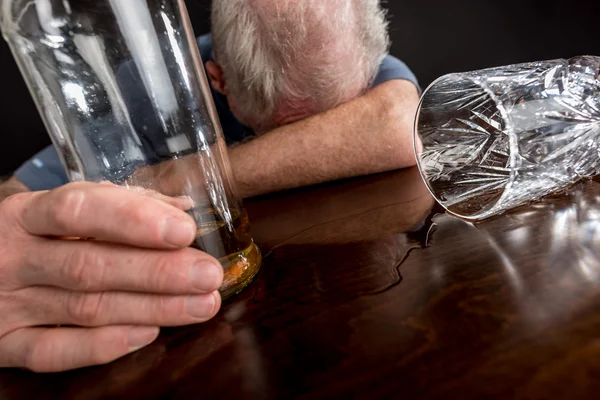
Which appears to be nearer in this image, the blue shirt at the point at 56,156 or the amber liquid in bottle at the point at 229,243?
the amber liquid in bottle at the point at 229,243

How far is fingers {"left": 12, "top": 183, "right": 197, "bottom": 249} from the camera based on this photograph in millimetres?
326

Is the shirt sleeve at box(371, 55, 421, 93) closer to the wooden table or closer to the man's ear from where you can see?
the man's ear

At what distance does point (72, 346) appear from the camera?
1.18ft

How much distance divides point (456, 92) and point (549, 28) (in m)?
1.44

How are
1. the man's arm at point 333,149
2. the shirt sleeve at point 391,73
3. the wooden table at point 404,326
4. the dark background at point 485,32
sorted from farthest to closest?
1. the dark background at point 485,32
2. the shirt sleeve at point 391,73
3. the man's arm at point 333,149
4. the wooden table at point 404,326

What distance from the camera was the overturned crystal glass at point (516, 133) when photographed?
47 cm

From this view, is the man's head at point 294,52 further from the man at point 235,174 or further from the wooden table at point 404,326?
the wooden table at point 404,326

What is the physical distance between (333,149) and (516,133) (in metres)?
0.41

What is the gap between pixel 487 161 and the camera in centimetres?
55

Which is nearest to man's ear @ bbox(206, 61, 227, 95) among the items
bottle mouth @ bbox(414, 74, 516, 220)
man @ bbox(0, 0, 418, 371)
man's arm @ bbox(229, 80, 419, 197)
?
man @ bbox(0, 0, 418, 371)

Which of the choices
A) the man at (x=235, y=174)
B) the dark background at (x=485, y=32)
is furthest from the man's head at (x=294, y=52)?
the dark background at (x=485, y=32)

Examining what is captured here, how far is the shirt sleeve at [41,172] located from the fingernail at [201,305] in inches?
38.1

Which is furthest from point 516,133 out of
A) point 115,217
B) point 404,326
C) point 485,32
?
point 485,32

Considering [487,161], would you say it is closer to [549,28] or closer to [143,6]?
[143,6]
